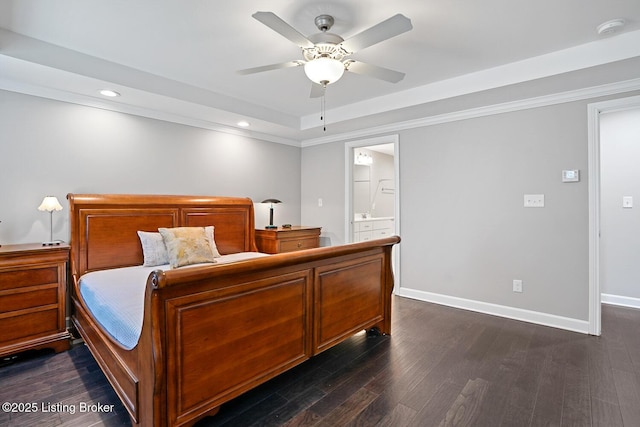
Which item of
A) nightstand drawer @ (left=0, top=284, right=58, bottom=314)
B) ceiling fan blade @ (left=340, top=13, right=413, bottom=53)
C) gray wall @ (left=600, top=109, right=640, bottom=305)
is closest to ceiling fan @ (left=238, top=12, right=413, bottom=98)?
ceiling fan blade @ (left=340, top=13, right=413, bottom=53)

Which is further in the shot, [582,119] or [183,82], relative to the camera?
[183,82]

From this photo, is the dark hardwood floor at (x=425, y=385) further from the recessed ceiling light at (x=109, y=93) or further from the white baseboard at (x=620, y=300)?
the recessed ceiling light at (x=109, y=93)

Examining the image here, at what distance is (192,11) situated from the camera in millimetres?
2105

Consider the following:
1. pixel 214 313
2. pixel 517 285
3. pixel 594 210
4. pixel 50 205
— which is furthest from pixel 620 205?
pixel 50 205

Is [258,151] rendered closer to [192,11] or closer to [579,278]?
[192,11]

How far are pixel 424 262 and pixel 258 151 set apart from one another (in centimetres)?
287

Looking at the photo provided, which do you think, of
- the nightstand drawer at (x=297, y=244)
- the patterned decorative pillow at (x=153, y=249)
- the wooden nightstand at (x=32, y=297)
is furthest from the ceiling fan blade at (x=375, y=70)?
the wooden nightstand at (x=32, y=297)

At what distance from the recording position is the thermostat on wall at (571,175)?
3.06 meters

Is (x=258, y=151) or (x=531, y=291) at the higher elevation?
(x=258, y=151)

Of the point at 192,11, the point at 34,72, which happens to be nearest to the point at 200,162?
the point at 34,72

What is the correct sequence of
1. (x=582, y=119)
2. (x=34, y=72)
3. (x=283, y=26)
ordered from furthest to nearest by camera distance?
(x=582, y=119) < (x=34, y=72) < (x=283, y=26)

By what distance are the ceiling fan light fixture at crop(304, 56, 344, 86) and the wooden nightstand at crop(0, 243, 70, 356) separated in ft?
8.32

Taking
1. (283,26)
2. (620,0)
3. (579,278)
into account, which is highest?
(620,0)

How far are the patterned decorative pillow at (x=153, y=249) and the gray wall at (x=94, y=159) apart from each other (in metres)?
0.70
